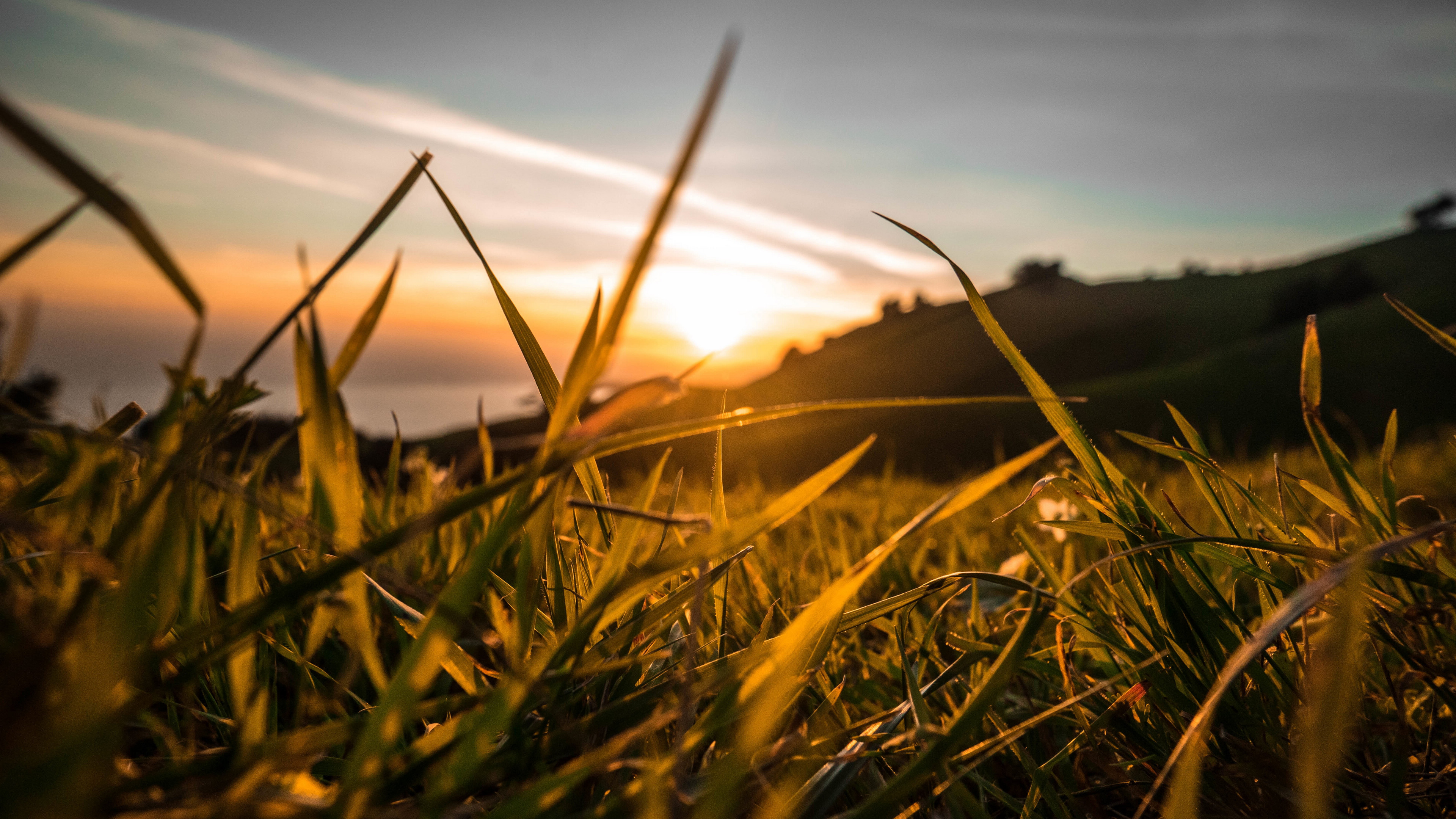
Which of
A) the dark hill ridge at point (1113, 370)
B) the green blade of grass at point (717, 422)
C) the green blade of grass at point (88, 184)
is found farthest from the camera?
the dark hill ridge at point (1113, 370)

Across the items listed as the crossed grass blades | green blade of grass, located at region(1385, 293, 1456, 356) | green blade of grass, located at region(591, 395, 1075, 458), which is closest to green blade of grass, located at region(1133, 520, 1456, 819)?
the crossed grass blades

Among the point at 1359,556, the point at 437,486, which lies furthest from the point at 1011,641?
the point at 437,486

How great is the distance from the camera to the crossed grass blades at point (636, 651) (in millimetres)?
368

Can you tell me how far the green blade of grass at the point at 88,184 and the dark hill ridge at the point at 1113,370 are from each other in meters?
0.56

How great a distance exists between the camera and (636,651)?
27.1 inches

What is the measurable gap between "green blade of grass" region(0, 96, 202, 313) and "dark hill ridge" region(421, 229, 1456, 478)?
0.56 metres

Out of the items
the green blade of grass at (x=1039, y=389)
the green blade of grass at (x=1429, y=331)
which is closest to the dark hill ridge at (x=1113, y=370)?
the green blade of grass at (x=1039, y=389)

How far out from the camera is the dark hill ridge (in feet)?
34.0

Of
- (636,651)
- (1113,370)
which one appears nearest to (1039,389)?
(636,651)

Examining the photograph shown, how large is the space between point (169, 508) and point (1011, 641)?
21.0 inches

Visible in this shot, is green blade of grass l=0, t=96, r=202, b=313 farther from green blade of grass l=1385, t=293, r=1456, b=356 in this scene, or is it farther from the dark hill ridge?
green blade of grass l=1385, t=293, r=1456, b=356

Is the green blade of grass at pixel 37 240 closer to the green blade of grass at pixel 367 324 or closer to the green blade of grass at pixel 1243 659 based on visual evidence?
the green blade of grass at pixel 367 324

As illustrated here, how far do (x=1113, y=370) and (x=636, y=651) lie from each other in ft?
103

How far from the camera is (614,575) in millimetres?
564
